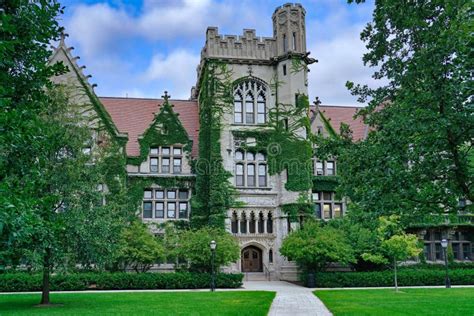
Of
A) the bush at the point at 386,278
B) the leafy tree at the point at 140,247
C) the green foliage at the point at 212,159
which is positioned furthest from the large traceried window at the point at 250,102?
the bush at the point at 386,278

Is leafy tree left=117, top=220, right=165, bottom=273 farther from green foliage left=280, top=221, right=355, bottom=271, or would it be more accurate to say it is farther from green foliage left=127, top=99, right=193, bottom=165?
green foliage left=280, top=221, right=355, bottom=271

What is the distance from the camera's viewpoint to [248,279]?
112 feet

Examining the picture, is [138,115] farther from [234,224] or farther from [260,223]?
[260,223]

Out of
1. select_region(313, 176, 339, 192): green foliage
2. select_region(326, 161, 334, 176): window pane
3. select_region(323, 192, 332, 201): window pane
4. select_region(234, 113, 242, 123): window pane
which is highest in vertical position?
select_region(234, 113, 242, 123): window pane

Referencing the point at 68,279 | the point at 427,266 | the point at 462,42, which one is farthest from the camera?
the point at 427,266

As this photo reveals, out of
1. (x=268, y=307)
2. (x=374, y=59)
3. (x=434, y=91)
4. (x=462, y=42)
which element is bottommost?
(x=268, y=307)

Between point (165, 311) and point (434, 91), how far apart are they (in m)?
11.1

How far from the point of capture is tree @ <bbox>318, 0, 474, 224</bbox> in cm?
1154

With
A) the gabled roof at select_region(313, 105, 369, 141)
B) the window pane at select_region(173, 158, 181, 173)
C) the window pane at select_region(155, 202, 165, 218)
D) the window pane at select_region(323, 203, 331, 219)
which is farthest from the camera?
the gabled roof at select_region(313, 105, 369, 141)

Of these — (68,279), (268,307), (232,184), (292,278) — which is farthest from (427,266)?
(68,279)

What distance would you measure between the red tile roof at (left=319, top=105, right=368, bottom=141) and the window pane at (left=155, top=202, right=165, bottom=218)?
15.4m

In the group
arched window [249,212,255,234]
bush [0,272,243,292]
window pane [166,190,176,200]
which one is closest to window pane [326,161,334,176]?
arched window [249,212,255,234]

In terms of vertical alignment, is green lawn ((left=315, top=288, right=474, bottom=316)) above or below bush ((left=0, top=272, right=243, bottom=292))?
below

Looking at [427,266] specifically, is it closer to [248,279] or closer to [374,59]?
[248,279]
